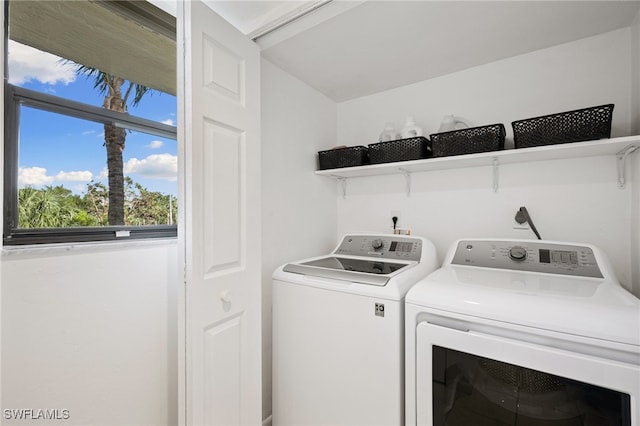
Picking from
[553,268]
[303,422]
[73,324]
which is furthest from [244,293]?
[553,268]

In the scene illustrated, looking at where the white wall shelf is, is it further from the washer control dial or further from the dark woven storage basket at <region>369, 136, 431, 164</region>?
the washer control dial

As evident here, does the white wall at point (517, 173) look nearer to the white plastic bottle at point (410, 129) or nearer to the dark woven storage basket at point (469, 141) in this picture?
the white plastic bottle at point (410, 129)

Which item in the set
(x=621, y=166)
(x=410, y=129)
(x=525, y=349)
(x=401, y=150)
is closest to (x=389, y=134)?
(x=410, y=129)

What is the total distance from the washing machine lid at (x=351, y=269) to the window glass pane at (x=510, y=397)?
15.0 inches

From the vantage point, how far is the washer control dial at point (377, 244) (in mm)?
1828

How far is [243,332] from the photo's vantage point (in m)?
1.36

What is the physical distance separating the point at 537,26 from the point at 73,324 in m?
2.45

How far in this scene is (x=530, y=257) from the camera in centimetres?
142

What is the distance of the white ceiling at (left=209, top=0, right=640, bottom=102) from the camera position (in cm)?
131

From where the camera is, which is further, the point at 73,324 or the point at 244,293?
the point at 244,293

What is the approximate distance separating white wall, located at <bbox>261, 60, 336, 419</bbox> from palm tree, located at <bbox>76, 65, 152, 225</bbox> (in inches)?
27.1

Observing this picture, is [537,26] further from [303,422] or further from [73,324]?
[73,324]

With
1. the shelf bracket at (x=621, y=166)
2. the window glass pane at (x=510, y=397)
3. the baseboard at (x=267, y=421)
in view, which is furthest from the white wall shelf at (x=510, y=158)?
the baseboard at (x=267, y=421)

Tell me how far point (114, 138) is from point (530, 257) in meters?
2.04
